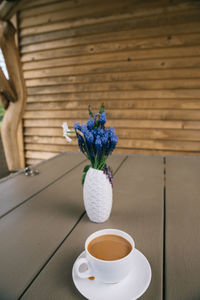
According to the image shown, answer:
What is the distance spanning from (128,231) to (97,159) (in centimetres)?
25

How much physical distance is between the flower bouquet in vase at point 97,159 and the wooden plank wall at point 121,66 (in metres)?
2.39

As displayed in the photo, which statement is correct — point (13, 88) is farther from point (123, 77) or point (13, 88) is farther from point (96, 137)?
point (96, 137)

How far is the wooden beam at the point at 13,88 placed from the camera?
2.46m

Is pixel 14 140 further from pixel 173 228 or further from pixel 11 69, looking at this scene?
pixel 173 228

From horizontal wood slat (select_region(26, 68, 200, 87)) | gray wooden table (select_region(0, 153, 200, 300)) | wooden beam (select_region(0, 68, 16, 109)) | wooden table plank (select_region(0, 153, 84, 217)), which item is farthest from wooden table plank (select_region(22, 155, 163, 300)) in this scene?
wooden beam (select_region(0, 68, 16, 109))

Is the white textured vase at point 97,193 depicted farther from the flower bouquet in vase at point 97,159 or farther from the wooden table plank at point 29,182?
the wooden table plank at point 29,182

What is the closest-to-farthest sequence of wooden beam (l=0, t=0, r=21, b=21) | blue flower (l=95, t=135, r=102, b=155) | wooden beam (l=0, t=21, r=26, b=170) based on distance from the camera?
blue flower (l=95, t=135, r=102, b=155), wooden beam (l=0, t=0, r=21, b=21), wooden beam (l=0, t=21, r=26, b=170)

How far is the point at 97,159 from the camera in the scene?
0.65m

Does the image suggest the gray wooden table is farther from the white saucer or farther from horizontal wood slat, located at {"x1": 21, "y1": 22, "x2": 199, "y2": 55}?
horizontal wood slat, located at {"x1": 21, "y1": 22, "x2": 199, "y2": 55}

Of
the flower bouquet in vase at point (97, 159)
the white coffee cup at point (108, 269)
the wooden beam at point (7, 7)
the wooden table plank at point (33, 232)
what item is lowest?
the wooden table plank at point (33, 232)

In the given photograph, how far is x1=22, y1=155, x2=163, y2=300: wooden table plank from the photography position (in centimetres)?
43

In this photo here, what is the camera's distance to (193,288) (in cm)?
43

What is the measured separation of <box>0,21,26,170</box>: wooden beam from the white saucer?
8.84 feet

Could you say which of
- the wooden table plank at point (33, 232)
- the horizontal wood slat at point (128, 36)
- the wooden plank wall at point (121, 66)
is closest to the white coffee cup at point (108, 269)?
the wooden table plank at point (33, 232)
